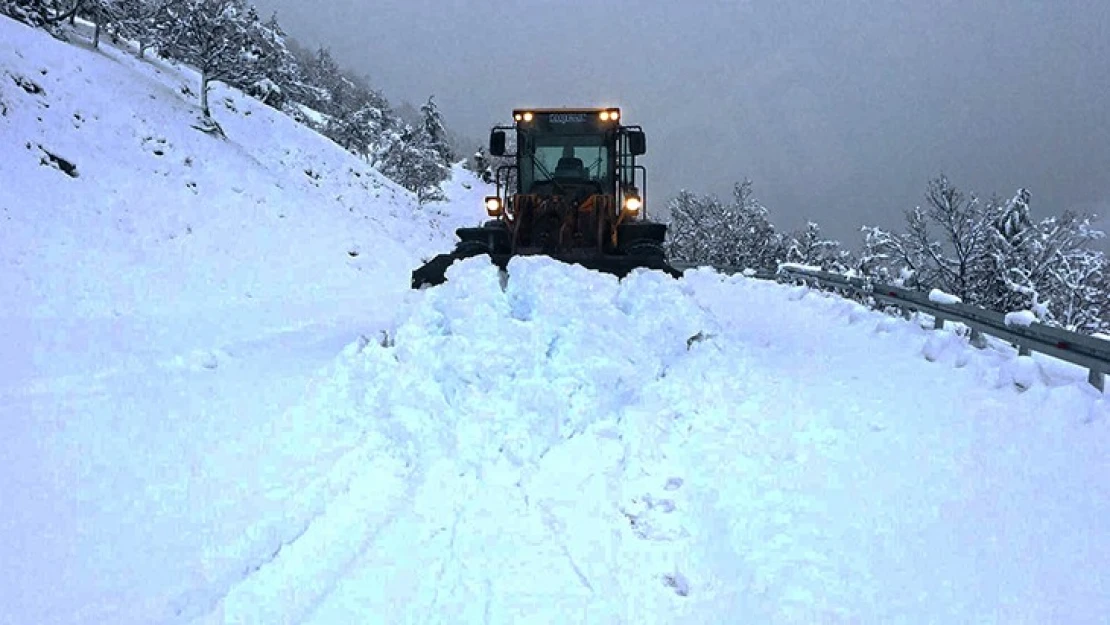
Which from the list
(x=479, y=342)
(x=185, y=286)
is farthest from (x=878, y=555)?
(x=185, y=286)

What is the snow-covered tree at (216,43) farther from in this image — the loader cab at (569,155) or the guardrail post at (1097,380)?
the guardrail post at (1097,380)

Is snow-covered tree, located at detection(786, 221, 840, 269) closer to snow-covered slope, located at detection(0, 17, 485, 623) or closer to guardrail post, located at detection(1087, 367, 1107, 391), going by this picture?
snow-covered slope, located at detection(0, 17, 485, 623)

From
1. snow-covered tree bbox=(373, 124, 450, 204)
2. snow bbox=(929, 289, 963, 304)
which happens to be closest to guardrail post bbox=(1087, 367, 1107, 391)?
snow bbox=(929, 289, 963, 304)

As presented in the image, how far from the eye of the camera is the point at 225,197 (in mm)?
20109

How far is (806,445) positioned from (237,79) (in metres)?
31.7

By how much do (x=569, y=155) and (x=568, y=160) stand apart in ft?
0.33

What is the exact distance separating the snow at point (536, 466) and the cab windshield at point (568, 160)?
12.3 feet

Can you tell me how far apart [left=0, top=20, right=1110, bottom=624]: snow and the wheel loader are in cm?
143

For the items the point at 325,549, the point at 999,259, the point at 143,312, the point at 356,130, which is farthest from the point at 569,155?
the point at 356,130

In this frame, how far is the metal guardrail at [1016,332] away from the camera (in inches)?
226

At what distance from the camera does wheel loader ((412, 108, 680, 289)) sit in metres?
9.80

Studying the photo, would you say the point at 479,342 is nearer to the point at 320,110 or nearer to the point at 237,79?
the point at 237,79

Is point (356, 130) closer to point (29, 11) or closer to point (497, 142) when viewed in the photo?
point (29, 11)

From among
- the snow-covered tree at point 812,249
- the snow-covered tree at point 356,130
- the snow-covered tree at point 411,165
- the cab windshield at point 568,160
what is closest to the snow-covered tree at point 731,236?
the snow-covered tree at point 812,249
